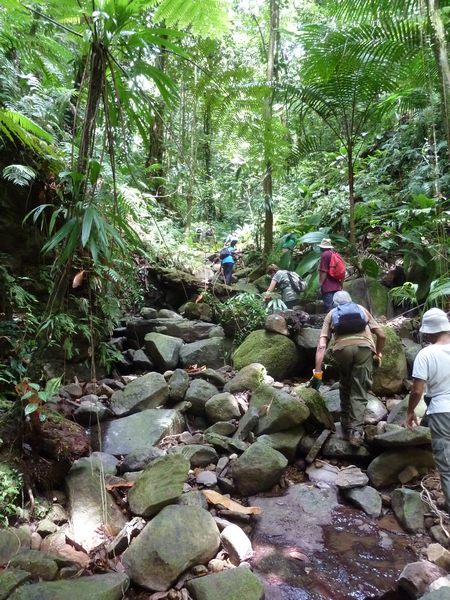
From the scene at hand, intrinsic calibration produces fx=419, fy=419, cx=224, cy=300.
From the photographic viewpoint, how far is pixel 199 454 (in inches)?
165

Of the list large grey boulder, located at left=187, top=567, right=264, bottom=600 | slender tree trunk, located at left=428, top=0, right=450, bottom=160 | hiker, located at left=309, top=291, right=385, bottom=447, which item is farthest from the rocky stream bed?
slender tree trunk, located at left=428, top=0, right=450, bottom=160

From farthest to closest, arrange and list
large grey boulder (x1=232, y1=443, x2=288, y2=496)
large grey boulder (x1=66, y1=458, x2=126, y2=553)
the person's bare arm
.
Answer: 1. large grey boulder (x1=232, y1=443, x2=288, y2=496)
2. the person's bare arm
3. large grey boulder (x1=66, y1=458, x2=126, y2=553)

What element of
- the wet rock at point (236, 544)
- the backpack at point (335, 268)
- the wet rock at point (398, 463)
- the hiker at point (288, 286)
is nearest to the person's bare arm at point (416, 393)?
the wet rock at point (398, 463)

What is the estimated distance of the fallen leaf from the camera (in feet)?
11.8

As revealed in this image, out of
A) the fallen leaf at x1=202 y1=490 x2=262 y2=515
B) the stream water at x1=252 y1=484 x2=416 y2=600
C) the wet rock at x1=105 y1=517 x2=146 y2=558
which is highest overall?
the wet rock at x1=105 y1=517 x2=146 y2=558

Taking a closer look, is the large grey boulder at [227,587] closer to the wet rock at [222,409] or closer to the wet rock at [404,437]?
the wet rock at [404,437]

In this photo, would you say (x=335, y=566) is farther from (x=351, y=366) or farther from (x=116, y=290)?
(x=116, y=290)

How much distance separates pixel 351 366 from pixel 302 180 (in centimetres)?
1039

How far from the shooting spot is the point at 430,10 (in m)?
3.55

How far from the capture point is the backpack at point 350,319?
4368 mm

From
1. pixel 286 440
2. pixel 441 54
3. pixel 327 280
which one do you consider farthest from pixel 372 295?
pixel 441 54

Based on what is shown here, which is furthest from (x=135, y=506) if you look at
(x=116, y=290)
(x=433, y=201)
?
(x=433, y=201)

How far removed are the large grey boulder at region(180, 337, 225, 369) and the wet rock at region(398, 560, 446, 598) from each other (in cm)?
416

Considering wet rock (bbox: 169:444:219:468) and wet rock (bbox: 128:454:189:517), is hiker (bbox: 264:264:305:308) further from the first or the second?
wet rock (bbox: 128:454:189:517)
